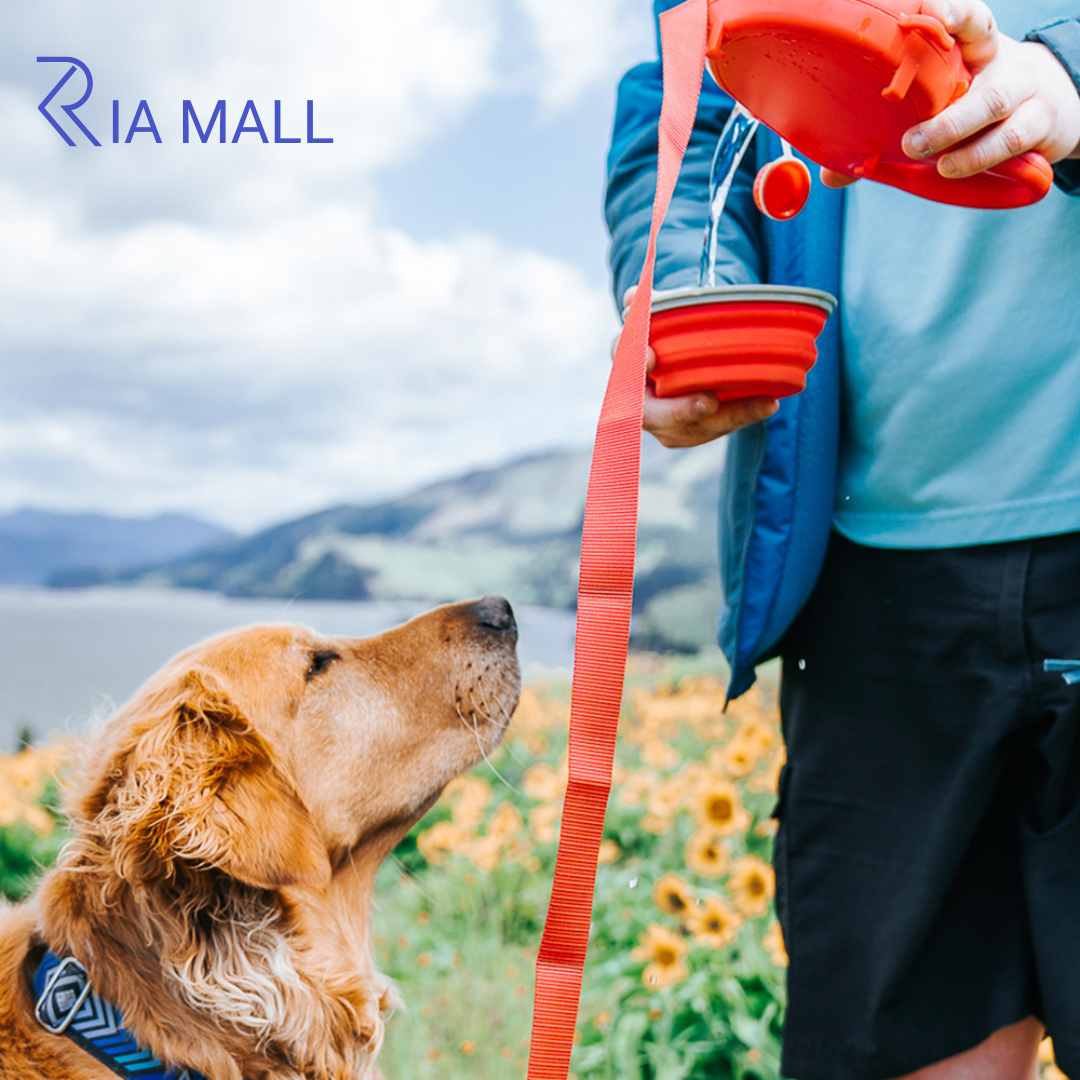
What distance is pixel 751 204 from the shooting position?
1.70m

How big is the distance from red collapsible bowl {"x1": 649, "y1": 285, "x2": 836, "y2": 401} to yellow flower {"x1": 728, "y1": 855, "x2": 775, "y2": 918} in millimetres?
2004

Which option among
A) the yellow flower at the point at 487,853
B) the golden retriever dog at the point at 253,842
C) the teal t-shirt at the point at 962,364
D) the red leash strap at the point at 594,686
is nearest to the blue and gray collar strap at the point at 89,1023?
the golden retriever dog at the point at 253,842

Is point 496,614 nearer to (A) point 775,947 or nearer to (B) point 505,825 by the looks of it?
(A) point 775,947

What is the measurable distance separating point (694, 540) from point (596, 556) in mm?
5334

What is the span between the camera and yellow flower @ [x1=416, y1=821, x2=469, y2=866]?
3721 mm

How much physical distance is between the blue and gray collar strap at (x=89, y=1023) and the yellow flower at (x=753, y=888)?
1.79 m

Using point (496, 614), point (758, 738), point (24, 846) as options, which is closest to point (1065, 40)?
point (496, 614)

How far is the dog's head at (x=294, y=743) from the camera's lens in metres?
1.50

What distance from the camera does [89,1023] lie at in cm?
148

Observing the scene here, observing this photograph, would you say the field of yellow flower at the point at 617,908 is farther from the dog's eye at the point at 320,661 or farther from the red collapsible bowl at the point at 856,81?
the red collapsible bowl at the point at 856,81

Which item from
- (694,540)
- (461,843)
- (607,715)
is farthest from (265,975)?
(694,540)

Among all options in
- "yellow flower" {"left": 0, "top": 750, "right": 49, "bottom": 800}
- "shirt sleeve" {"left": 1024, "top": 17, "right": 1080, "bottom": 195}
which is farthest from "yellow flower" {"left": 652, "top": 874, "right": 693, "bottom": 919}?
Result: "yellow flower" {"left": 0, "top": 750, "right": 49, "bottom": 800}

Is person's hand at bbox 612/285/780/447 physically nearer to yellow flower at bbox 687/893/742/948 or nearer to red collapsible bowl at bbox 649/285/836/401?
red collapsible bowl at bbox 649/285/836/401

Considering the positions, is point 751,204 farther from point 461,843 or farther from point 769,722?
point 769,722
